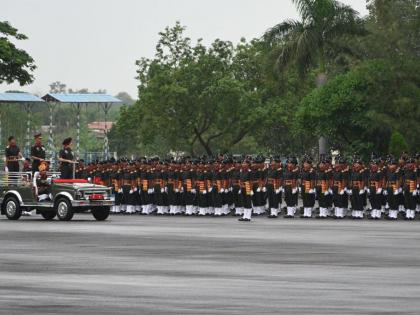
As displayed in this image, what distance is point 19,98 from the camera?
65.2 meters

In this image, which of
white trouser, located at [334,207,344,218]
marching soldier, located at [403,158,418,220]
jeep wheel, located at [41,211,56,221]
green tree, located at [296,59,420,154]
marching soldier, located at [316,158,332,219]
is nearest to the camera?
marching soldier, located at [403,158,418,220]

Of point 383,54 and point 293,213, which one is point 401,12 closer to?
point 383,54

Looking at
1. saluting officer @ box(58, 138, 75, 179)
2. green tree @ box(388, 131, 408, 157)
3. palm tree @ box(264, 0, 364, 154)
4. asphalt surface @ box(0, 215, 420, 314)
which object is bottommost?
asphalt surface @ box(0, 215, 420, 314)

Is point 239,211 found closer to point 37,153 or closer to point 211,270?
point 37,153

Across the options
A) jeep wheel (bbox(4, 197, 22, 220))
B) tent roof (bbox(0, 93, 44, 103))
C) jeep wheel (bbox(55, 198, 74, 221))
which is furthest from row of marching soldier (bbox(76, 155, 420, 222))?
tent roof (bbox(0, 93, 44, 103))

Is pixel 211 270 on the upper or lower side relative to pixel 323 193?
lower

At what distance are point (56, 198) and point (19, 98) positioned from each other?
2986 cm

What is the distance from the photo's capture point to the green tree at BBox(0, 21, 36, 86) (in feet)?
205

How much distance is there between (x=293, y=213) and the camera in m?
39.0

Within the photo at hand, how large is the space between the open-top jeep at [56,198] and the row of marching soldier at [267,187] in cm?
394

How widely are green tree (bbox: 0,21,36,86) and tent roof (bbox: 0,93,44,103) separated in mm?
929

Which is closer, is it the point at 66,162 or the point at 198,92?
the point at 66,162

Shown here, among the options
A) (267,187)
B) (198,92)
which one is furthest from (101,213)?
(198,92)

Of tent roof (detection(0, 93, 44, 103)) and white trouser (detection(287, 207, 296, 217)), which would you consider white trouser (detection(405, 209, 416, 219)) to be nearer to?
white trouser (detection(287, 207, 296, 217))
